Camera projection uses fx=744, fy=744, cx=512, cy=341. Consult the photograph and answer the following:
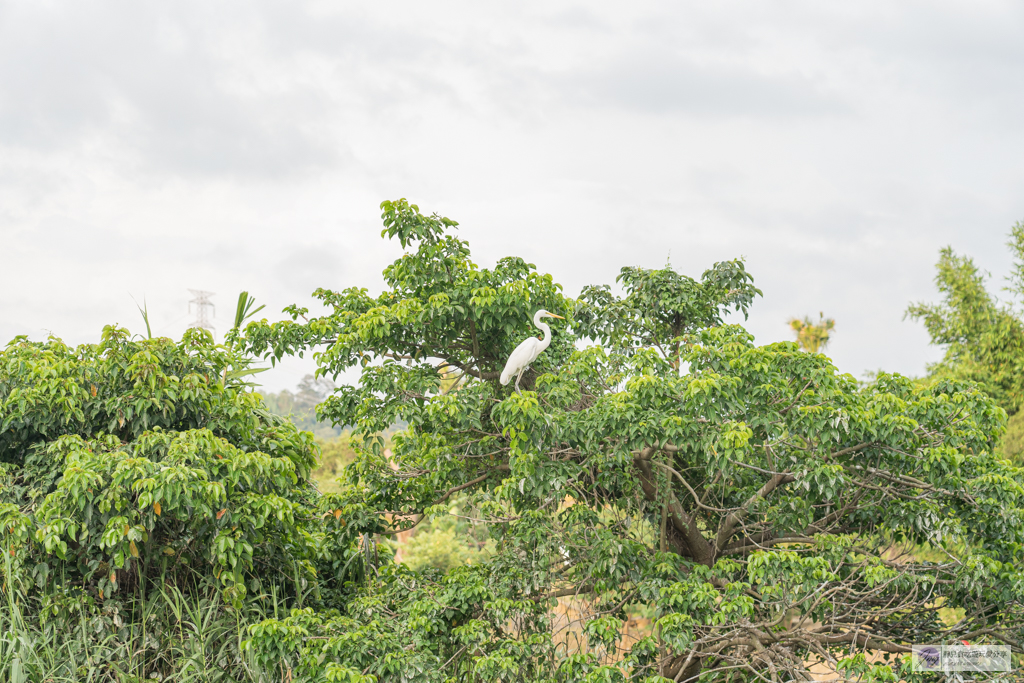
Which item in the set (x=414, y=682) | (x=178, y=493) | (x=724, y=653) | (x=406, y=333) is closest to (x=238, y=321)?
(x=406, y=333)

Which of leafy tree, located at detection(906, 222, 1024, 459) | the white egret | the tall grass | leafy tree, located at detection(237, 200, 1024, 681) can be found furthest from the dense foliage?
leafy tree, located at detection(906, 222, 1024, 459)

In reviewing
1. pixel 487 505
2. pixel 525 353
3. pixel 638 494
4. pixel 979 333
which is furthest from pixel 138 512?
pixel 979 333

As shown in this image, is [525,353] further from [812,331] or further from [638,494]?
[812,331]

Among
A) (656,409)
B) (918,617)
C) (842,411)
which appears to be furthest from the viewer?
(918,617)

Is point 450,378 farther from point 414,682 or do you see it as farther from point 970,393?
point 970,393

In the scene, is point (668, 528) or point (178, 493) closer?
point (178, 493)

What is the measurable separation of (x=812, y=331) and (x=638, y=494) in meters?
12.6

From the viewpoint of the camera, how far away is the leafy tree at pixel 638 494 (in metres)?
4.94

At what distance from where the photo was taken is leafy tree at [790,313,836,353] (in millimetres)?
17000

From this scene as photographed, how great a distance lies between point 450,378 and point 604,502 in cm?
187

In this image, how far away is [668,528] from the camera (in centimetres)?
646

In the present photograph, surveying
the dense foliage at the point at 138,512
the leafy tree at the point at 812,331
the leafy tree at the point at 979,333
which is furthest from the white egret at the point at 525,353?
the leafy tree at the point at 812,331

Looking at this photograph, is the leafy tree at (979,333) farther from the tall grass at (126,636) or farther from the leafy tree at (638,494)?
the tall grass at (126,636)

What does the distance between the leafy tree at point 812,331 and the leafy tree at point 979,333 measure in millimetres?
4046
